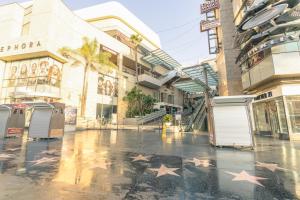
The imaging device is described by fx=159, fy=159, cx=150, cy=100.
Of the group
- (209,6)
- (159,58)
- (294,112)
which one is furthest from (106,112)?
(294,112)

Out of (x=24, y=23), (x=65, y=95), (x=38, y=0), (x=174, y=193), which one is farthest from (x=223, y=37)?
(x=24, y=23)

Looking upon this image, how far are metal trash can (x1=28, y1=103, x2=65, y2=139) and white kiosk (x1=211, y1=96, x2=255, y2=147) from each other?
33.8ft

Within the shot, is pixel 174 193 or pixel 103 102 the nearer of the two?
pixel 174 193

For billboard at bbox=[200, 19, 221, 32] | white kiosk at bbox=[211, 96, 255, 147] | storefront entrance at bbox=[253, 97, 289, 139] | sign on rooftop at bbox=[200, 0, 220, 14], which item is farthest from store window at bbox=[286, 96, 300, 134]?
sign on rooftop at bbox=[200, 0, 220, 14]

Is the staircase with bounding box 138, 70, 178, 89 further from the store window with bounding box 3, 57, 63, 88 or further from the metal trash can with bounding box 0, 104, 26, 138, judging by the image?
the metal trash can with bounding box 0, 104, 26, 138

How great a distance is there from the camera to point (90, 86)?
25.0m

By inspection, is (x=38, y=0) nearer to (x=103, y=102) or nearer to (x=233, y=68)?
(x=103, y=102)

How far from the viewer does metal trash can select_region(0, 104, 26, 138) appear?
1140 cm

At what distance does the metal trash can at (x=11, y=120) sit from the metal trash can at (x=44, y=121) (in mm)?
2076

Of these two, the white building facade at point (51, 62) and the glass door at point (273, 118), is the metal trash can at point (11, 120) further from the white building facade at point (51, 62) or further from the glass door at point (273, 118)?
the glass door at point (273, 118)

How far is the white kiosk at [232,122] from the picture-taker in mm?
7855

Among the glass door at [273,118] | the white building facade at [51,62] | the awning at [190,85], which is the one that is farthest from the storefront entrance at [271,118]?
the white building facade at [51,62]

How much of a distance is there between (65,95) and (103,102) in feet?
21.9

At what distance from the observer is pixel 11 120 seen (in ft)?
38.4
